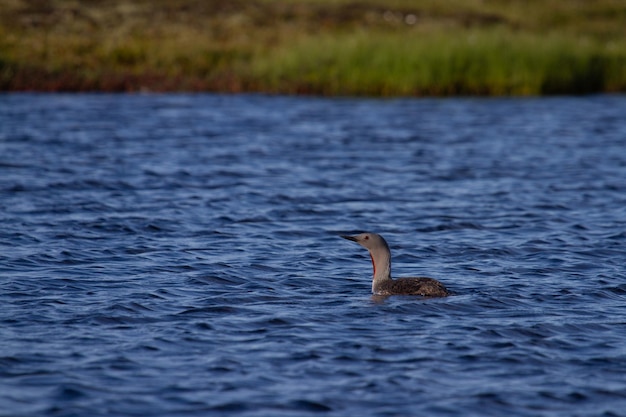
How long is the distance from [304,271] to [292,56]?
21.7 metres

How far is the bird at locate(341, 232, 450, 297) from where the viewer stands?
1038 cm

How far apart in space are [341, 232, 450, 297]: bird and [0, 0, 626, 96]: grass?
20.6 metres

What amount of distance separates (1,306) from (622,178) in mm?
12996

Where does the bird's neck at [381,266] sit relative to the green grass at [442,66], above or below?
below

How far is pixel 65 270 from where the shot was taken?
1171 cm

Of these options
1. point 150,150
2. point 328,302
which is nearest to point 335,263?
point 328,302

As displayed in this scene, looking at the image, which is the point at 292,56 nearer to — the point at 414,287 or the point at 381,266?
the point at 381,266

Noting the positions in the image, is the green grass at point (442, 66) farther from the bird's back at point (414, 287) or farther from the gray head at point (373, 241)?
the bird's back at point (414, 287)

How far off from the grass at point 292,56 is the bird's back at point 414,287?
68.7 ft

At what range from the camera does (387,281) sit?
422 inches

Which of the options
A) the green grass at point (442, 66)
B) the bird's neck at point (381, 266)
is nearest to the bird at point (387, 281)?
the bird's neck at point (381, 266)

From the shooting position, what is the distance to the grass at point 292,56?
1239 inches

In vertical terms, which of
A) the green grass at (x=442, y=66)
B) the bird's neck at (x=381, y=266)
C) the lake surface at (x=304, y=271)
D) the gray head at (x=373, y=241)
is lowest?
the lake surface at (x=304, y=271)

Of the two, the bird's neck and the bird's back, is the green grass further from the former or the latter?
the bird's back
